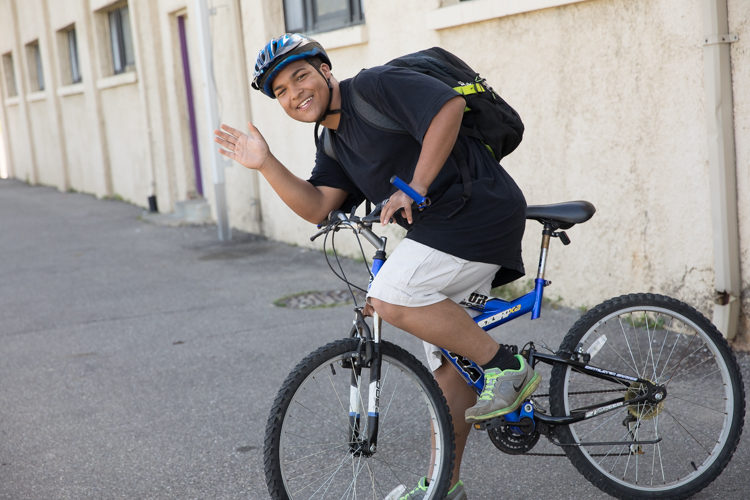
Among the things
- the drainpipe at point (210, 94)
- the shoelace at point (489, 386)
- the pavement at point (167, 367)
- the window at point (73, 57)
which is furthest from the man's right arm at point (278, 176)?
the window at point (73, 57)

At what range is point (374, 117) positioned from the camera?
107 inches

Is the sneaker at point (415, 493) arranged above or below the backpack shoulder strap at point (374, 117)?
below

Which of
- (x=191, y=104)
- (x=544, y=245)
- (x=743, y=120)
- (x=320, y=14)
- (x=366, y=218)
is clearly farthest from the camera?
(x=191, y=104)

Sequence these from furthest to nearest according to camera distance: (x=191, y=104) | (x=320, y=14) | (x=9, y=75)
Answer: (x=9, y=75), (x=191, y=104), (x=320, y=14)

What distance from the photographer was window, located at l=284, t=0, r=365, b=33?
316 inches

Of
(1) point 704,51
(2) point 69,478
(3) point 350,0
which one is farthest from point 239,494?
(3) point 350,0

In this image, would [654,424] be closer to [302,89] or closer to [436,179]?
[436,179]

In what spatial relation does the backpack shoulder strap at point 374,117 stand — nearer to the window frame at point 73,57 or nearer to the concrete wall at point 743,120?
the concrete wall at point 743,120

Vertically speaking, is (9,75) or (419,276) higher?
(9,75)

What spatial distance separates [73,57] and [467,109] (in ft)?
52.5

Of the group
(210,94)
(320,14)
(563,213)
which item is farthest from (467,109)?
Result: (210,94)

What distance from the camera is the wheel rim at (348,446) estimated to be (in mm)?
2770

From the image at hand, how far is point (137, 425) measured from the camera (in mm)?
4199

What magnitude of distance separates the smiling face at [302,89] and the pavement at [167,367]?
1668 mm
